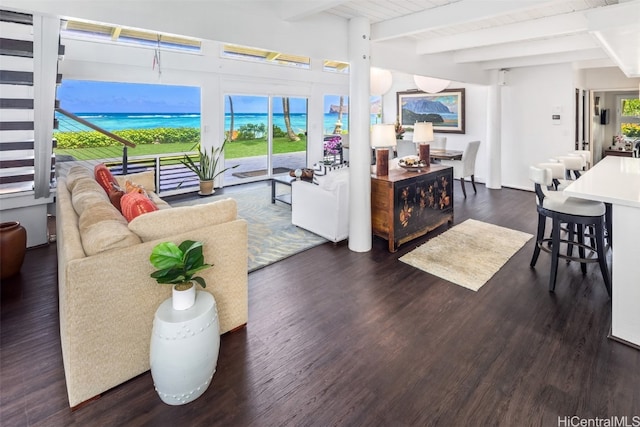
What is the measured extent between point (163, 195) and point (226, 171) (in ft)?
4.93

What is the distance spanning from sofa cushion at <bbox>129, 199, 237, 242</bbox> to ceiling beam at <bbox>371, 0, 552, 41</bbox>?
2758mm

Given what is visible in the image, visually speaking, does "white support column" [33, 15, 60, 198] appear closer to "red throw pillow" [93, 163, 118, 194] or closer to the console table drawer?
"red throw pillow" [93, 163, 118, 194]

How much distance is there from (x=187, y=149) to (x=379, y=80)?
4227mm

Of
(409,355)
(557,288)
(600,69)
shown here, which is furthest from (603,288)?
(600,69)

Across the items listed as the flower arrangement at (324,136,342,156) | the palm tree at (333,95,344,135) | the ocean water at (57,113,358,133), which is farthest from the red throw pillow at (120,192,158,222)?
the palm tree at (333,95,344,135)

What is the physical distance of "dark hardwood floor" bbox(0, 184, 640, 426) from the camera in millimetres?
1816

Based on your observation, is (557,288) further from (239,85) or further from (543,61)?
(239,85)

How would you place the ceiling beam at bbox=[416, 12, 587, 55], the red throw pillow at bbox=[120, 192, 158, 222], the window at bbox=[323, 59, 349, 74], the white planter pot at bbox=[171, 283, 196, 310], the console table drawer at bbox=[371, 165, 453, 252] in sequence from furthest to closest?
the window at bbox=[323, 59, 349, 74] → the console table drawer at bbox=[371, 165, 453, 252] → the ceiling beam at bbox=[416, 12, 587, 55] → the red throw pillow at bbox=[120, 192, 158, 222] → the white planter pot at bbox=[171, 283, 196, 310]

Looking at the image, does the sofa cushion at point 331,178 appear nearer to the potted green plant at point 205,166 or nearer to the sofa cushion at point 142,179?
the sofa cushion at point 142,179

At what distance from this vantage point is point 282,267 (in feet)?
12.1

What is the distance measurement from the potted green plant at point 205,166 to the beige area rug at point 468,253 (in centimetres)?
451

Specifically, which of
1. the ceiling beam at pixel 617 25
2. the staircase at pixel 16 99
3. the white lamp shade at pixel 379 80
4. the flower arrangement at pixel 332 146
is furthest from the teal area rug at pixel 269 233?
the flower arrangement at pixel 332 146

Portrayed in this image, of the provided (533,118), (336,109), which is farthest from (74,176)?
(533,118)

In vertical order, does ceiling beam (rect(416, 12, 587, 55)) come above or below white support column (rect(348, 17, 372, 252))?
above
